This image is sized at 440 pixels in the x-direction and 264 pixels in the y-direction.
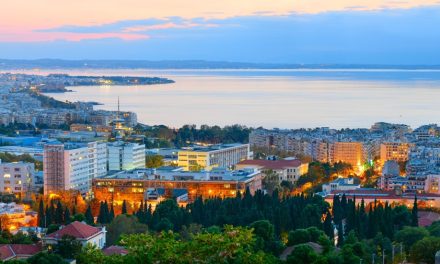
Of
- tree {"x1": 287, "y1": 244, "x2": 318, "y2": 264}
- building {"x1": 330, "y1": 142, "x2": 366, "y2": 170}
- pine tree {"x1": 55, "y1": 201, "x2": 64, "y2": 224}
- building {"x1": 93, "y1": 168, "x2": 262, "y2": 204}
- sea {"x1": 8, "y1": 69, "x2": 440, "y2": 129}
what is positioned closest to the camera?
tree {"x1": 287, "y1": 244, "x2": 318, "y2": 264}

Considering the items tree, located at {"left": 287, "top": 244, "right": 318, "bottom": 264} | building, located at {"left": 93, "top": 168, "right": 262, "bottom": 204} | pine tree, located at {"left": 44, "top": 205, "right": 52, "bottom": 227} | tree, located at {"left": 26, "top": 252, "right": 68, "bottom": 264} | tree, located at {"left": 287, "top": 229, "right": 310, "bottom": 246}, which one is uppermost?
tree, located at {"left": 287, "top": 244, "right": 318, "bottom": 264}

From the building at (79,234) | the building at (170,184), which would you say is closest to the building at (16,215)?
the building at (79,234)

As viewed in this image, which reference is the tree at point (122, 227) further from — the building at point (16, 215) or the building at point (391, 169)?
the building at point (391, 169)

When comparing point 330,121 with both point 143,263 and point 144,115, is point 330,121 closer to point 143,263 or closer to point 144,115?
point 144,115

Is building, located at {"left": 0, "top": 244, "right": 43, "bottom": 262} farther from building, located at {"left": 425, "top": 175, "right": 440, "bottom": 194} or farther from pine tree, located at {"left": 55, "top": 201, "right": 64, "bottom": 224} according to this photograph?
building, located at {"left": 425, "top": 175, "right": 440, "bottom": 194}

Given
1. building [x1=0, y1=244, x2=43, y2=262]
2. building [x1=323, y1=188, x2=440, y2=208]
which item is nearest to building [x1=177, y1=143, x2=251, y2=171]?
building [x1=323, y1=188, x2=440, y2=208]

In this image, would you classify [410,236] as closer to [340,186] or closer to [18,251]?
[18,251]
